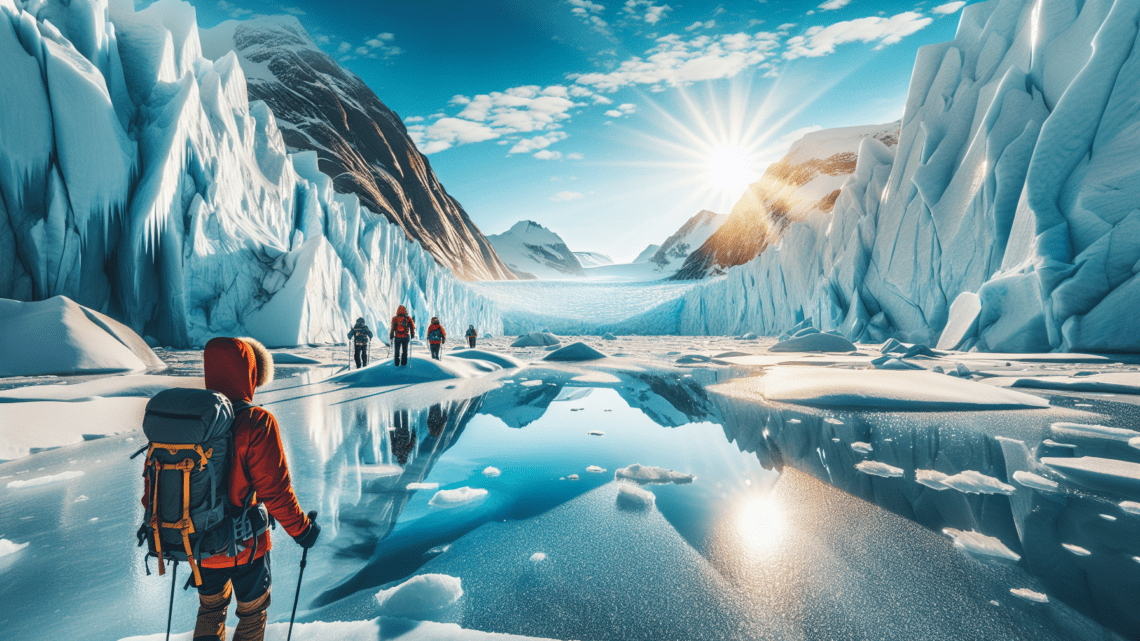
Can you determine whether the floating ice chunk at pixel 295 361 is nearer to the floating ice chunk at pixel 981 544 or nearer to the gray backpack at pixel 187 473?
the gray backpack at pixel 187 473

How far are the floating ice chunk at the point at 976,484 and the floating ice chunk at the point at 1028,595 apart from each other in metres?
1.26

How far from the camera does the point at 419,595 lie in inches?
75.0

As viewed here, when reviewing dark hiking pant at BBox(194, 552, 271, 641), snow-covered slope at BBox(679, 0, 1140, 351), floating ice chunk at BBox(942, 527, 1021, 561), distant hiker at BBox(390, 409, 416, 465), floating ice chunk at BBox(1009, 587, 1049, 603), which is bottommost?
floating ice chunk at BBox(942, 527, 1021, 561)

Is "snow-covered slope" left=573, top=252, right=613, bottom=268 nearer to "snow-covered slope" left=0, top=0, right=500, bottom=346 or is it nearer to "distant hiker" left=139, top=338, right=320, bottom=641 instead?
"snow-covered slope" left=0, top=0, right=500, bottom=346

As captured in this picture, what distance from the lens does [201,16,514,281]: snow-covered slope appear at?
1690 inches

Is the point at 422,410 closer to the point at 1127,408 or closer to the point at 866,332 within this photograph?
the point at 1127,408

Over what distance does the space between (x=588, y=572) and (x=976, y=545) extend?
6.30ft

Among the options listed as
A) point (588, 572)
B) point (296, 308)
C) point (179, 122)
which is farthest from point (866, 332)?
point (179, 122)

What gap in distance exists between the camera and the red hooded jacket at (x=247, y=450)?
4.58 ft

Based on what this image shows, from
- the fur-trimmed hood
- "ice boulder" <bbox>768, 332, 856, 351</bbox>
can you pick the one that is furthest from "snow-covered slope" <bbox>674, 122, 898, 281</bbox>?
the fur-trimmed hood

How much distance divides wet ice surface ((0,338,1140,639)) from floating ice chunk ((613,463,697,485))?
0.14 m

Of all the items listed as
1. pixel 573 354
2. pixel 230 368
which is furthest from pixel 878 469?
pixel 573 354

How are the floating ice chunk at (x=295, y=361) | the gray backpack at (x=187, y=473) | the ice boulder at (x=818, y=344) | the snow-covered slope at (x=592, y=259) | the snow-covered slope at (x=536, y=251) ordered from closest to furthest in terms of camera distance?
the gray backpack at (x=187, y=473), the floating ice chunk at (x=295, y=361), the ice boulder at (x=818, y=344), the snow-covered slope at (x=536, y=251), the snow-covered slope at (x=592, y=259)

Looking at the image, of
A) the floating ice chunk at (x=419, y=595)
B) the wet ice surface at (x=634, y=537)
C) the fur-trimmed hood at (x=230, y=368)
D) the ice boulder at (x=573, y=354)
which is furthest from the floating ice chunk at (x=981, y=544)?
the ice boulder at (x=573, y=354)
